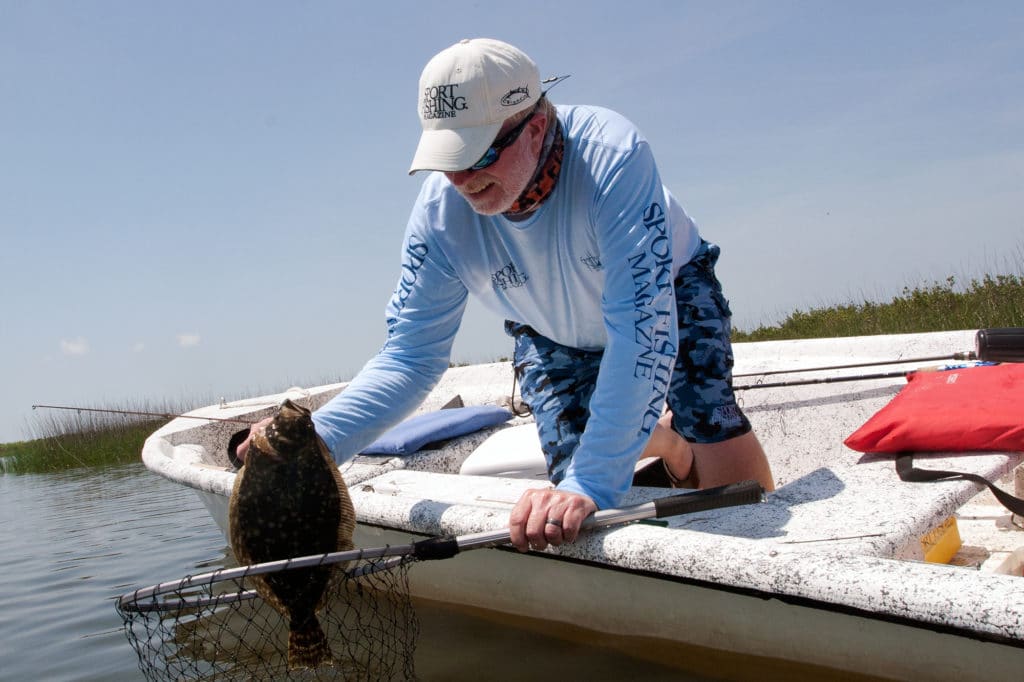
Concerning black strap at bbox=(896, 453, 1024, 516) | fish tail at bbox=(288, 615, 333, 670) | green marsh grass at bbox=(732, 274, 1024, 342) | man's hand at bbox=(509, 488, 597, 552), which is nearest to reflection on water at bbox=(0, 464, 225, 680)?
fish tail at bbox=(288, 615, 333, 670)

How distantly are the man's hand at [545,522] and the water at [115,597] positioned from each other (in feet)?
2.11

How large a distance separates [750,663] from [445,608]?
135cm

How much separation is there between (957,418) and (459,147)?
190cm

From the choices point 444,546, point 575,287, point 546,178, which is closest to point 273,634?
point 444,546

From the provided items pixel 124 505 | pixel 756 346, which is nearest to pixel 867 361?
pixel 756 346

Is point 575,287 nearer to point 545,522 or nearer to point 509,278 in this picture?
point 509,278

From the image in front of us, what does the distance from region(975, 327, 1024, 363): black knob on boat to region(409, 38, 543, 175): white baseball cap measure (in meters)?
2.54

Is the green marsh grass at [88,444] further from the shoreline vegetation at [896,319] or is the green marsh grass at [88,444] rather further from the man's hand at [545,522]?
the man's hand at [545,522]

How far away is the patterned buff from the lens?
261cm

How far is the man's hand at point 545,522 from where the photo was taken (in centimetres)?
214

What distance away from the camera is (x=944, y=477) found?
2.46 m

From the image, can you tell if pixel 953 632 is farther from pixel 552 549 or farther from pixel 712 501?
pixel 552 549

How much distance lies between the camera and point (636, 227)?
2375mm

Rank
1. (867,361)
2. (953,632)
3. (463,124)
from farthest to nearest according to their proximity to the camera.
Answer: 1. (867,361)
2. (463,124)
3. (953,632)
